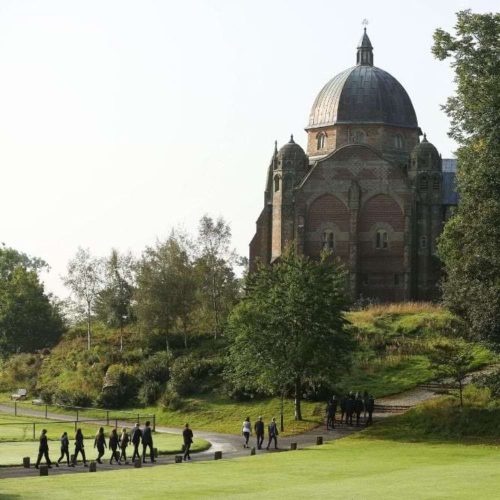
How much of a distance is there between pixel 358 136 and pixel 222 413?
126 ft

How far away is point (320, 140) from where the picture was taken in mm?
96625

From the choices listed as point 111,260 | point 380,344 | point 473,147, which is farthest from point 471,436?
point 111,260

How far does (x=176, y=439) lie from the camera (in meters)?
53.3

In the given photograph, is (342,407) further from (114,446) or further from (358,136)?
(358,136)

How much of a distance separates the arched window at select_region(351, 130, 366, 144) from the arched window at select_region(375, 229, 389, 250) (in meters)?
9.67

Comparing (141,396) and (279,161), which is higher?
(279,161)

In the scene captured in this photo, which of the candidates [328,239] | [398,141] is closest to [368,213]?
[328,239]

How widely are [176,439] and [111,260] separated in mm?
33186

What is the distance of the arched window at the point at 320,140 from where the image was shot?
316ft

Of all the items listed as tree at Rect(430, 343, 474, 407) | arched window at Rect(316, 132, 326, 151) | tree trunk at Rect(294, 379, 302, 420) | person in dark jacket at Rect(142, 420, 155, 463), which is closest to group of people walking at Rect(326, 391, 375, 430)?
tree trunk at Rect(294, 379, 302, 420)

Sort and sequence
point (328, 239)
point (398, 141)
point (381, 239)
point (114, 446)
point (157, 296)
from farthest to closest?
point (398, 141) → point (328, 239) → point (381, 239) → point (157, 296) → point (114, 446)

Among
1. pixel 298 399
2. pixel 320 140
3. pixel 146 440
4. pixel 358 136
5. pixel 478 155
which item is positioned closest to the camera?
pixel 146 440

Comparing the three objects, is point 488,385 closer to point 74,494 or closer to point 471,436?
point 471,436

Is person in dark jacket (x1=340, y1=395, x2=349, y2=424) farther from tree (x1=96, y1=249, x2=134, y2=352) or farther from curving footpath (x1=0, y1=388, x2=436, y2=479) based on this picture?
tree (x1=96, y1=249, x2=134, y2=352)
